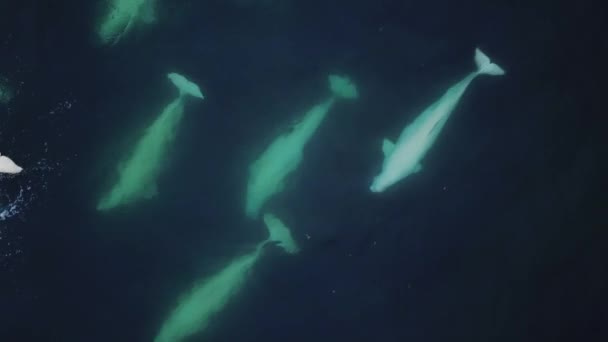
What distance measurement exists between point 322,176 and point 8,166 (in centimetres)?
342

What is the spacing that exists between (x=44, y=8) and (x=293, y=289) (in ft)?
13.9

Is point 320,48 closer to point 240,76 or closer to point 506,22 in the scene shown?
point 240,76

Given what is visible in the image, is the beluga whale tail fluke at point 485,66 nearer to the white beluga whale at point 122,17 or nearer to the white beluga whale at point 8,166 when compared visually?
the white beluga whale at point 122,17

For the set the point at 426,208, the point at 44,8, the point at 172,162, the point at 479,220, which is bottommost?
the point at 479,220

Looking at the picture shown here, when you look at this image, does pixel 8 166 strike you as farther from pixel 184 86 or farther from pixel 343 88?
pixel 343 88

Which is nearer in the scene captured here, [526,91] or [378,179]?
[378,179]

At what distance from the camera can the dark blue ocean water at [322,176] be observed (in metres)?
6.70

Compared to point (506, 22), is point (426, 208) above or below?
below

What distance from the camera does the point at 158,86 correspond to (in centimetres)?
699

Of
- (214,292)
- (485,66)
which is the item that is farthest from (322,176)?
(485,66)

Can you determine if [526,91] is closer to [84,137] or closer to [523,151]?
[523,151]

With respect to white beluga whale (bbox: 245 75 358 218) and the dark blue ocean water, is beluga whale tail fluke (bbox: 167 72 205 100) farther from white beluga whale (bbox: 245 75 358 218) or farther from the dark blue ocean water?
white beluga whale (bbox: 245 75 358 218)

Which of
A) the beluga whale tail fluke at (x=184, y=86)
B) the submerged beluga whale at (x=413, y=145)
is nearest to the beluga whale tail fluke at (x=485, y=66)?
the submerged beluga whale at (x=413, y=145)

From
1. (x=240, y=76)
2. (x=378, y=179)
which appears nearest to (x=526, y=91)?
(x=378, y=179)
